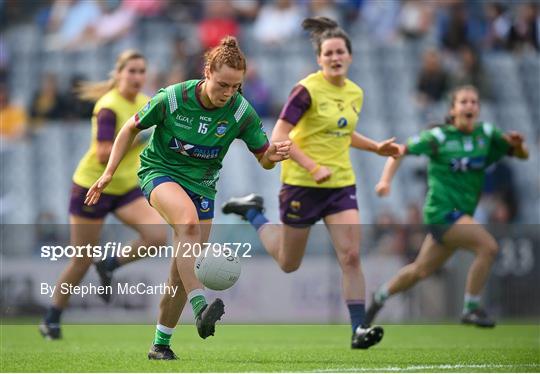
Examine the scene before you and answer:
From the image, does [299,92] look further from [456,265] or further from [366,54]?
[366,54]

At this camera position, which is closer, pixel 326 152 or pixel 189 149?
pixel 189 149

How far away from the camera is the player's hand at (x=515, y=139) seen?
11758mm

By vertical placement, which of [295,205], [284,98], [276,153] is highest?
[284,98]

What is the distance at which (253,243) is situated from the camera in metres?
16.4

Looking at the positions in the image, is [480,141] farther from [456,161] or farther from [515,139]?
[515,139]

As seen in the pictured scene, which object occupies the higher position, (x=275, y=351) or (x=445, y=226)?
(x=445, y=226)

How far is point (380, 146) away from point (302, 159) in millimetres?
843

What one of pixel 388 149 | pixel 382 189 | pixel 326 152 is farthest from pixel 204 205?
pixel 382 189

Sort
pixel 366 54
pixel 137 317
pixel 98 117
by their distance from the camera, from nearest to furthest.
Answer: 1. pixel 98 117
2. pixel 137 317
3. pixel 366 54

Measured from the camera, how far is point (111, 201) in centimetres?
1133

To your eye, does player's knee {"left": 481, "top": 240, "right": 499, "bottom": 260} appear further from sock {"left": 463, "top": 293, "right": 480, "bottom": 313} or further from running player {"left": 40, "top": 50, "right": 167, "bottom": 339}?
running player {"left": 40, "top": 50, "right": 167, "bottom": 339}

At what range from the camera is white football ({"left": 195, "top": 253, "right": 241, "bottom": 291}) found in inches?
314

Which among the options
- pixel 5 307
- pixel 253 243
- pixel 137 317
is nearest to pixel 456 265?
pixel 253 243

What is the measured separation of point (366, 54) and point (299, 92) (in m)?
11.2
